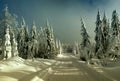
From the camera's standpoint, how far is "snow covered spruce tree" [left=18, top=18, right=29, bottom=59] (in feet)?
279

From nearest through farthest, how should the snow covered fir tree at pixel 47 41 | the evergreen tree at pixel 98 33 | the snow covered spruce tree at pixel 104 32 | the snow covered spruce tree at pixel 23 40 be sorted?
1. the snow covered fir tree at pixel 47 41
2. the snow covered spruce tree at pixel 104 32
3. the evergreen tree at pixel 98 33
4. the snow covered spruce tree at pixel 23 40

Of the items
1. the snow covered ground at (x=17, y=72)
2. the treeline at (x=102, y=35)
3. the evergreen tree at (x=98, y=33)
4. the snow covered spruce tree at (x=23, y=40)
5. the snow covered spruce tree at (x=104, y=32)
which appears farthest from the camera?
the snow covered spruce tree at (x=23, y=40)

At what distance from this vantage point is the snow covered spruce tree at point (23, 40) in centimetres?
8512

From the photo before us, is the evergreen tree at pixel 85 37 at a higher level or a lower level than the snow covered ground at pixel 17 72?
higher

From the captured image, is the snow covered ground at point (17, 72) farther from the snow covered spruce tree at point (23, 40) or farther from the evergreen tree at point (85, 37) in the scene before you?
the snow covered spruce tree at point (23, 40)

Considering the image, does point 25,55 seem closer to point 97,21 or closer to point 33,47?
point 33,47

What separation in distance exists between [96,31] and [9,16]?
29565 mm

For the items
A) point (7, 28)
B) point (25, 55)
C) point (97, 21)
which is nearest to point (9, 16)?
point (7, 28)

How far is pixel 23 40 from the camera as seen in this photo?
85438 millimetres

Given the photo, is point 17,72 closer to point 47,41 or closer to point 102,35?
point 102,35

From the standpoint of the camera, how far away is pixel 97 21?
68750 millimetres

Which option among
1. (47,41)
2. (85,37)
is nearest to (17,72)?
(85,37)

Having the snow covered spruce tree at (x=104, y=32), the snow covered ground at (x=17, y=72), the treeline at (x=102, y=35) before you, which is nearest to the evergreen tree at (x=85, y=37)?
the treeline at (x=102, y=35)

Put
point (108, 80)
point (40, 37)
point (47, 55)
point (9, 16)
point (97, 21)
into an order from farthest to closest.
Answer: point (40, 37), point (47, 55), point (97, 21), point (9, 16), point (108, 80)
